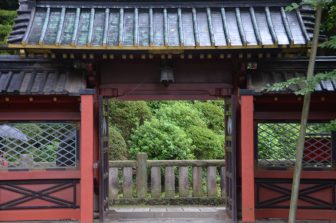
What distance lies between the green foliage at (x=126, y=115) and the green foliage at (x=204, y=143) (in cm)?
192

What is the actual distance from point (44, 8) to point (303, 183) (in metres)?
6.36

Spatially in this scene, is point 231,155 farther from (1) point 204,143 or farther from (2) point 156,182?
(1) point 204,143

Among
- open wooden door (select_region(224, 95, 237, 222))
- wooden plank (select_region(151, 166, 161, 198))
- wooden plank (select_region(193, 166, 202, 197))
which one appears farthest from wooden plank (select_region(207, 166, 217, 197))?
open wooden door (select_region(224, 95, 237, 222))

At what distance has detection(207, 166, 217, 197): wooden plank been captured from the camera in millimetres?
13344

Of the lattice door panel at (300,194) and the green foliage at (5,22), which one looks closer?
the lattice door panel at (300,194)

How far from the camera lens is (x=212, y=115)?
18.7 m

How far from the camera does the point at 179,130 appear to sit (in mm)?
15195

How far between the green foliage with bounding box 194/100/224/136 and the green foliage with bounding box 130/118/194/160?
3181 millimetres

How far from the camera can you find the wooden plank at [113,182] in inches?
523

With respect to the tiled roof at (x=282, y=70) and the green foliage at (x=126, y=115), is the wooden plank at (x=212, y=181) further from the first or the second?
the green foliage at (x=126, y=115)

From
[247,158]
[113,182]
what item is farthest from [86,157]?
[113,182]

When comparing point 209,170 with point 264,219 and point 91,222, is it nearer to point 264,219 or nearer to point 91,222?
point 264,219

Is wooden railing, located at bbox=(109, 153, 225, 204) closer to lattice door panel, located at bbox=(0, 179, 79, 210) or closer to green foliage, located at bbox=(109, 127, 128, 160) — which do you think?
green foliage, located at bbox=(109, 127, 128, 160)

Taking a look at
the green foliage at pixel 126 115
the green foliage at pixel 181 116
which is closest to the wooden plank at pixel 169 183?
the green foliage at pixel 181 116
